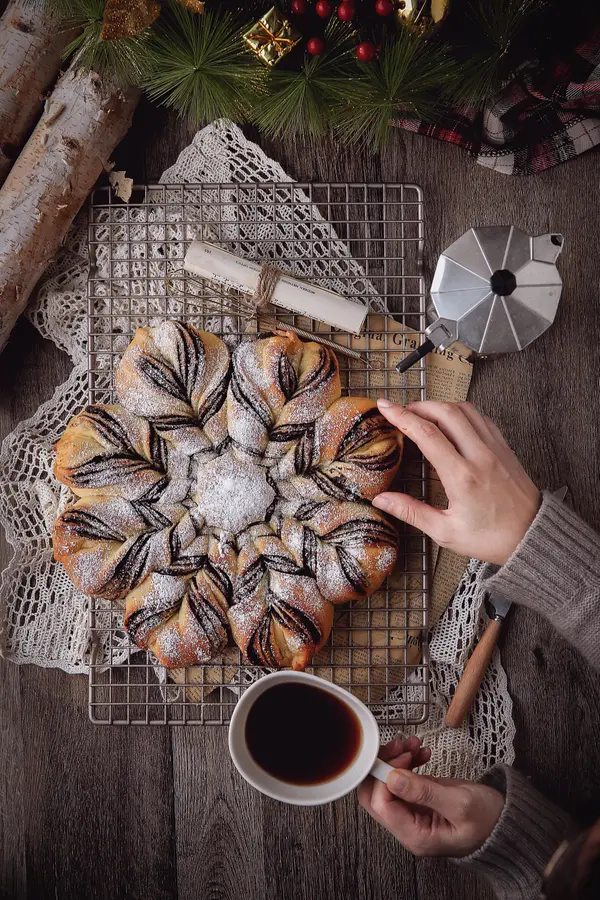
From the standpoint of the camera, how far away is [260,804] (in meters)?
1.68

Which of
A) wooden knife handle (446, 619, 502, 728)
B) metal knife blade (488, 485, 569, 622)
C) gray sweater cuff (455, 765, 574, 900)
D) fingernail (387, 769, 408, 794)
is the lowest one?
gray sweater cuff (455, 765, 574, 900)

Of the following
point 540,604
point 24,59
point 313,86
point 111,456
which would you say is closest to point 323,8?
point 313,86

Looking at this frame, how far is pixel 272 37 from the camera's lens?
129cm

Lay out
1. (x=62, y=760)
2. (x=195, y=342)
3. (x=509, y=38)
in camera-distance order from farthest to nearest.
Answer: (x=62, y=760)
(x=195, y=342)
(x=509, y=38)

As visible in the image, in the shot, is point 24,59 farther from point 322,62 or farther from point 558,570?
point 558,570

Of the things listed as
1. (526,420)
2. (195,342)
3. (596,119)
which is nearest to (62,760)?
(195,342)

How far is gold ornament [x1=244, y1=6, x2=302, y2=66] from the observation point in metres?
1.28

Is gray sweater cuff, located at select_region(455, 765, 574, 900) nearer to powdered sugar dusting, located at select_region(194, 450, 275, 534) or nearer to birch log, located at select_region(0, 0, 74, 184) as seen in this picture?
powdered sugar dusting, located at select_region(194, 450, 275, 534)

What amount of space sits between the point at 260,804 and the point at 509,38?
71.1 inches

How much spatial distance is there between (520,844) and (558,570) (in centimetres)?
56

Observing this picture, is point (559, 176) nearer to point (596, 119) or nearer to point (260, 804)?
point (596, 119)

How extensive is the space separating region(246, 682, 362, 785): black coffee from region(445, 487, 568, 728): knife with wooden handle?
0.35 meters

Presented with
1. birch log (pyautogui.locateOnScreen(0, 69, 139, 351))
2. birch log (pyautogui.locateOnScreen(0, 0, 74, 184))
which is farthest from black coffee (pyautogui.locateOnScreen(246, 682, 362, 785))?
birch log (pyautogui.locateOnScreen(0, 0, 74, 184))

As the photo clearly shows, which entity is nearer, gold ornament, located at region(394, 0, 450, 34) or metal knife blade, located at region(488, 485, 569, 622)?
gold ornament, located at region(394, 0, 450, 34)
